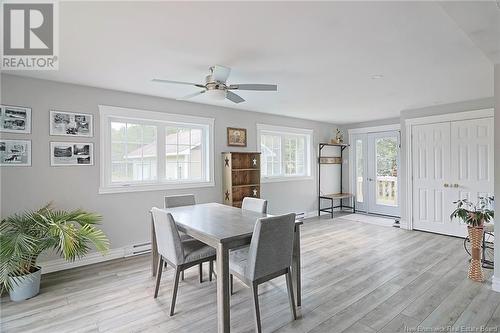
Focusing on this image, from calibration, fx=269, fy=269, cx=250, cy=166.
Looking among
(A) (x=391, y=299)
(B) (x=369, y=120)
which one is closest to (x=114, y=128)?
(A) (x=391, y=299)

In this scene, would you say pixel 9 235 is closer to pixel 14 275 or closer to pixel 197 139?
pixel 14 275

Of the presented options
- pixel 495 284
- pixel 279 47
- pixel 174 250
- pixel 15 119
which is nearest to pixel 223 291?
pixel 174 250

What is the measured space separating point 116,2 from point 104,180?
2546mm

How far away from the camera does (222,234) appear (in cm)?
210

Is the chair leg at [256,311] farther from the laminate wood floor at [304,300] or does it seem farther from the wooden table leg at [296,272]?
the wooden table leg at [296,272]

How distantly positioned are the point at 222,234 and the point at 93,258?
2442 millimetres

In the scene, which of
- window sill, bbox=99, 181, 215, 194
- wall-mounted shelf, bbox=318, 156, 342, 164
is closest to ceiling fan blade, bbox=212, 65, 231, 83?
window sill, bbox=99, 181, 215, 194

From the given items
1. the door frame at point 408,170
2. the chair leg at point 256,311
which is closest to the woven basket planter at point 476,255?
the door frame at point 408,170

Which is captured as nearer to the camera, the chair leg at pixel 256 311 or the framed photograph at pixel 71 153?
the chair leg at pixel 256 311

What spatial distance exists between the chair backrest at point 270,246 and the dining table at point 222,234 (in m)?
0.15

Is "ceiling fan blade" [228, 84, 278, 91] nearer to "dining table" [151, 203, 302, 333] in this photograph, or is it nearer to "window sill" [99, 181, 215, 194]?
"dining table" [151, 203, 302, 333]

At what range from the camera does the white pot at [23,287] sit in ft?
8.44

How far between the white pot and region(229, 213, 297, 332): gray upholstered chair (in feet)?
6.71

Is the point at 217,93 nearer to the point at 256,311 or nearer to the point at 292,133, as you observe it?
the point at 256,311
